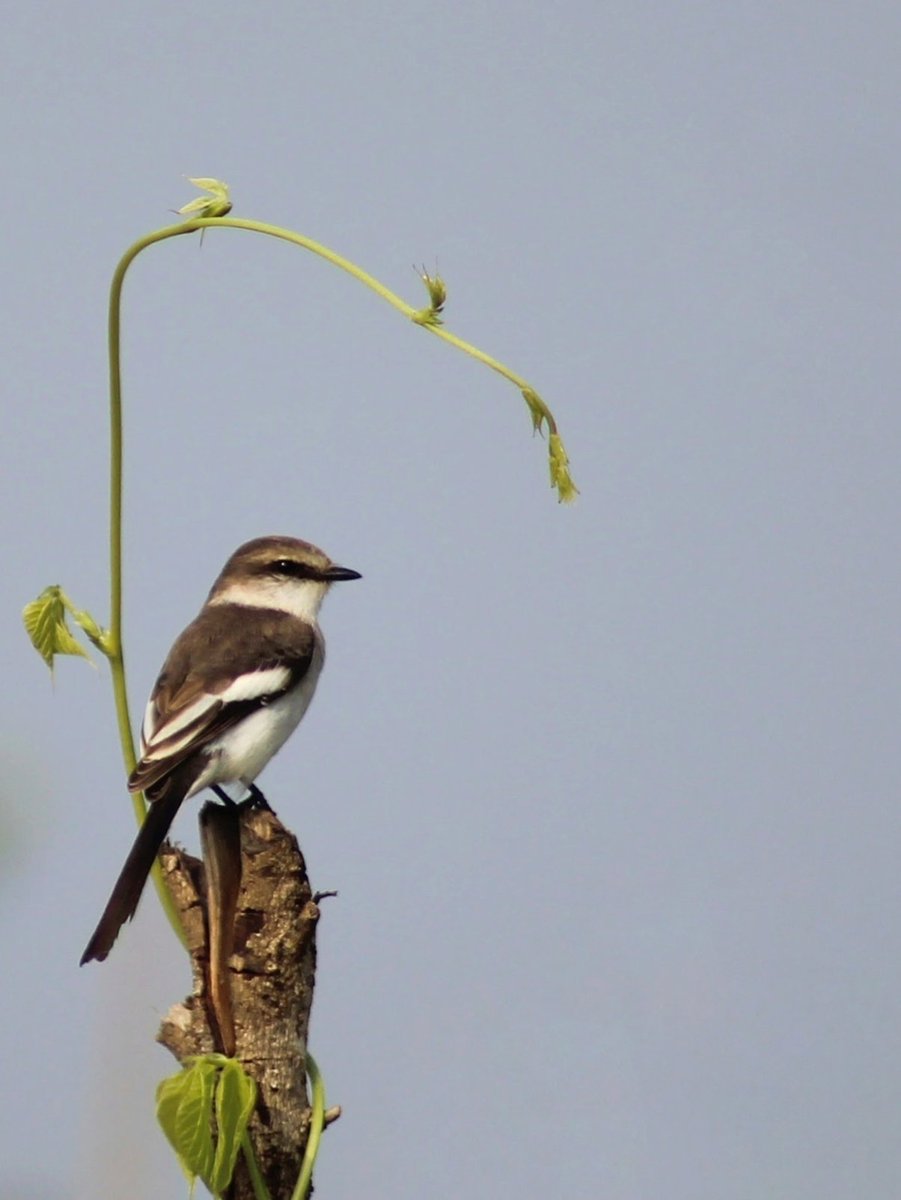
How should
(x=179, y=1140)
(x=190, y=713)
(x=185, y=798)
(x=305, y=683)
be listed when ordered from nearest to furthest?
(x=179, y=1140), (x=185, y=798), (x=190, y=713), (x=305, y=683)

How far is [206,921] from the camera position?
4.66 metres

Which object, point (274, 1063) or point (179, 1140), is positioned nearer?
point (179, 1140)

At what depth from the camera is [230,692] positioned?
602cm

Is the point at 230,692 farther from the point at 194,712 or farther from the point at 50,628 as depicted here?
the point at 50,628

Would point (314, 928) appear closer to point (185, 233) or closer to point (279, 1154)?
point (279, 1154)

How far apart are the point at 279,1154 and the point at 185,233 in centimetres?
263

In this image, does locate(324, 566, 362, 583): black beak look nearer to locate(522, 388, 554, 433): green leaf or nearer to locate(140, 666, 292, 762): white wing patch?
locate(140, 666, 292, 762): white wing patch

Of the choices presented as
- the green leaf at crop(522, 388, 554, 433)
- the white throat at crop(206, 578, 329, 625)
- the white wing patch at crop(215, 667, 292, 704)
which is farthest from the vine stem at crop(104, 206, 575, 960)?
the white throat at crop(206, 578, 329, 625)

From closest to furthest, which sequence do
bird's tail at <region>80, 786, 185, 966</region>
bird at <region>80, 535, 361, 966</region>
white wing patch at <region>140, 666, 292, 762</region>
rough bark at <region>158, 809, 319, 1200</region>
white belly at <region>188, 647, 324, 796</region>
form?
rough bark at <region>158, 809, 319, 1200</region> < bird's tail at <region>80, 786, 185, 966</region> < bird at <region>80, 535, 361, 966</region> < white wing patch at <region>140, 666, 292, 762</region> < white belly at <region>188, 647, 324, 796</region>

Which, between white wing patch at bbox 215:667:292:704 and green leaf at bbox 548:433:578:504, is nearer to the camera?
green leaf at bbox 548:433:578:504

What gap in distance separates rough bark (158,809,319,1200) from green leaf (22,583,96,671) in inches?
30.3

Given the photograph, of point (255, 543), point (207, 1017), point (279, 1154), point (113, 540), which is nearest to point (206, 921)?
point (207, 1017)

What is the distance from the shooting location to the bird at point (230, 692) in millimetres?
5148

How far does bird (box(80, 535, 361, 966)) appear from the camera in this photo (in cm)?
Result: 515
